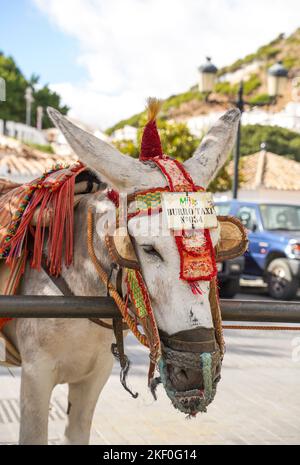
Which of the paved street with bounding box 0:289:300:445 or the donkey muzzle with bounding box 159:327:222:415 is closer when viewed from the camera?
the donkey muzzle with bounding box 159:327:222:415

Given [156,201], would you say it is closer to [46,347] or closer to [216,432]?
[46,347]

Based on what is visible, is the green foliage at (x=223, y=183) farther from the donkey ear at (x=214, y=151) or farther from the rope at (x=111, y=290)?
the rope at (x=111, y=290)

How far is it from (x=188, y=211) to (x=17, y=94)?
67.5 m

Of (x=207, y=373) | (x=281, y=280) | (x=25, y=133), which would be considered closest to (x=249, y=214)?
(x=281, y=280)

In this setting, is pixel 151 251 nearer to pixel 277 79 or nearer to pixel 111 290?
pixel 111 290

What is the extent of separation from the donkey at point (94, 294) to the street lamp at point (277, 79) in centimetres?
1177

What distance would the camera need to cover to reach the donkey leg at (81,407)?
9.34ft

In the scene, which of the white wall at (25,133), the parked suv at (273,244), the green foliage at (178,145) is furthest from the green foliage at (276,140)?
the parked suv at (273,244)

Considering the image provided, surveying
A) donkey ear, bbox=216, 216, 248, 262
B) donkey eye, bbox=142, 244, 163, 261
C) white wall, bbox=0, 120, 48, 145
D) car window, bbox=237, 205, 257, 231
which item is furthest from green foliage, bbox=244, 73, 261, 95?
donkey eye, bbox=142, 244, 163, 261

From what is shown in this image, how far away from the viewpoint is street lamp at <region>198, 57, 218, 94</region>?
13.6m

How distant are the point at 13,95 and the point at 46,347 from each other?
216 ft

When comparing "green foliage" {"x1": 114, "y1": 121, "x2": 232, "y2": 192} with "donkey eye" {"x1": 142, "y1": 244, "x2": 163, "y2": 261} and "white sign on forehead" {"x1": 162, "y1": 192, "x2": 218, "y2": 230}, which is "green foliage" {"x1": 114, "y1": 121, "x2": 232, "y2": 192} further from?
"donkey eye" {"x1": 142, "y1": 244, "x2": 163, "y2": 261}

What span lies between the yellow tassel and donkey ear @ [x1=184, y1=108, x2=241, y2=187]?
0.23 metres

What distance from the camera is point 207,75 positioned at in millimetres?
13648
